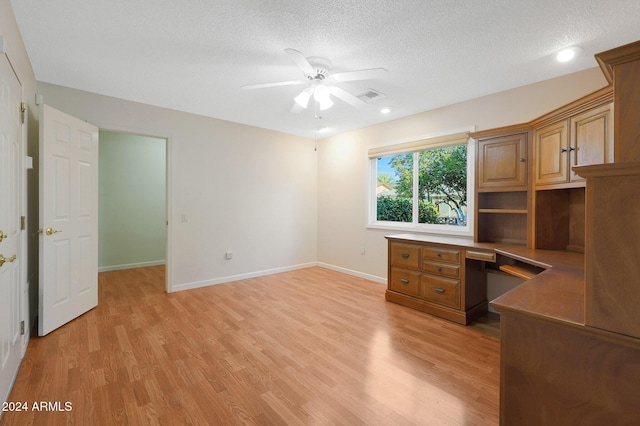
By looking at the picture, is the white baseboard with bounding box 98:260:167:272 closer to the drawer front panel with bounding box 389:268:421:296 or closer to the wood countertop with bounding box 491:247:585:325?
the drawer front panel with bounding box 389:268:421:296

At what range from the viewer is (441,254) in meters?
3.06

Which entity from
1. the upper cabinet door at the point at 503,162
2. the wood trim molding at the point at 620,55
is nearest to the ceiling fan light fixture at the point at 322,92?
the upper cabinet door at the point at 503,162

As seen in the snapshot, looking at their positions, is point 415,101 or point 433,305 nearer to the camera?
point 433,305

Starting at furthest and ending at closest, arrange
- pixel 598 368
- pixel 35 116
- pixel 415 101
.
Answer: pixel 415 101 → pixel 35 116 → pixel 598 368

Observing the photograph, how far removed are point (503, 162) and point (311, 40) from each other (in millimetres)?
2284

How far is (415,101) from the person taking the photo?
3398mm

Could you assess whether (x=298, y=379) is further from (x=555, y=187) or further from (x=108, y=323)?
(x=555, y=187)

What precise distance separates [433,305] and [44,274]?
394 centimetres

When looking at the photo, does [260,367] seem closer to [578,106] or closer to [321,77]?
[321,77]

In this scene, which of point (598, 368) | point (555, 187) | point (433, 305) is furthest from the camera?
point (433, 305)

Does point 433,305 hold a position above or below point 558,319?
below

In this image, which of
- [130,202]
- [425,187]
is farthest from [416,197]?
[130,202]

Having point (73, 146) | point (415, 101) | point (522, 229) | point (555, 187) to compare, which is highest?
point (415, 101)

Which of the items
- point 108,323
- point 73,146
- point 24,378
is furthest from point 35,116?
point 24,378
